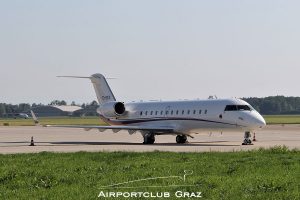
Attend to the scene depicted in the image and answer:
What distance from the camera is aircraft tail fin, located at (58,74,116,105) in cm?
4634

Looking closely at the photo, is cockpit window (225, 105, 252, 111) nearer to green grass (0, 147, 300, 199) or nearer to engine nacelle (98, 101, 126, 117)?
engine nacelle (98, 101, 126, 117)

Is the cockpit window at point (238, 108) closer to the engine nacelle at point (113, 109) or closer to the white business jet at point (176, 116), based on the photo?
the white business jet at point (176, 116)

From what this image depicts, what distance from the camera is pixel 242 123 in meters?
35.2

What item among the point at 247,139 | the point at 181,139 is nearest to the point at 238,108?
the point at 247,139

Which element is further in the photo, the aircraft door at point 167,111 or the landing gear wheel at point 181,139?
the aircraft door at point 167,111

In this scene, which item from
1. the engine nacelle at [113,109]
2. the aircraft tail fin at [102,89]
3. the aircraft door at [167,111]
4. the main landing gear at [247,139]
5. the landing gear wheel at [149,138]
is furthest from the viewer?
the aircraft tail fin at [102,89]

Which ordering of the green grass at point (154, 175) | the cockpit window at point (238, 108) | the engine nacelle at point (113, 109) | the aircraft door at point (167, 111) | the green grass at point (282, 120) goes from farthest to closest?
the green grass at point (282, 120) → the engine nacelle at point (113, 109) → the aircraft door at point (167, 111) → the cockpit window at point (238, 108) → the green grass at point (154, 175)

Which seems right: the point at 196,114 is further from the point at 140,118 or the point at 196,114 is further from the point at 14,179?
the point at 14,179

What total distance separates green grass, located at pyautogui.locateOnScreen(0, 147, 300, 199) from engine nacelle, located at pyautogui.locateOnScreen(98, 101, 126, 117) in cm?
2226

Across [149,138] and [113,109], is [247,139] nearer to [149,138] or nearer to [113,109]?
[149,138]

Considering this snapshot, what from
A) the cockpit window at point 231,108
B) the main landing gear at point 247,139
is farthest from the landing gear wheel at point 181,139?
the main landing gear at point 247,139

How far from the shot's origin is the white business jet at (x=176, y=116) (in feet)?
116

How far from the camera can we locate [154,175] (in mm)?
15016

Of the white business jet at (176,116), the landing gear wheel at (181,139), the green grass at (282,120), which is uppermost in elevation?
the green grass at (282,120)
